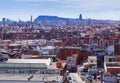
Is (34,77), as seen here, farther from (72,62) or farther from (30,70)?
(72,62)


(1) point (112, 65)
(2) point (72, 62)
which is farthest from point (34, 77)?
(2) point (72, 62)

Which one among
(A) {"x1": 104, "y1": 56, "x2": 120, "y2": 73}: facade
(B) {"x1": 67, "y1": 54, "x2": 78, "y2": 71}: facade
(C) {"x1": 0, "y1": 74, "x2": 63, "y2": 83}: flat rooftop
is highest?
(C) {"x1": 0, "y1": 74, "x2": 63, "y2": 83}: flat rooftop

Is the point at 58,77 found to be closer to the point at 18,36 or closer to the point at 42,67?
the point at 42,67

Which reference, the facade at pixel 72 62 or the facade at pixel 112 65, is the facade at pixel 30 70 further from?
the facade at pixel 72 62

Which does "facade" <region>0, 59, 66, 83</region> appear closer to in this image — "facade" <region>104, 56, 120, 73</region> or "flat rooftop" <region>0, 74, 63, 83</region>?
"flat rooftop" <region>0, 74, 63, 83</region>

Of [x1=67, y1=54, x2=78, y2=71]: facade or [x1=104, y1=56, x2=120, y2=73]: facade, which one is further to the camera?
[x1=67, y1=54, x2=78, y2=71]: facade

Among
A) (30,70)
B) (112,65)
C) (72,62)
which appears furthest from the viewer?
(72,62)

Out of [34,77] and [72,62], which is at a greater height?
[34,77]

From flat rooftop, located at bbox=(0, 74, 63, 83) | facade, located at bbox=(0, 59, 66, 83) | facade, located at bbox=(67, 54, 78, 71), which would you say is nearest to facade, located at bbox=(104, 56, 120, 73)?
facade, located at bbox=(67, 54, 78, 71)

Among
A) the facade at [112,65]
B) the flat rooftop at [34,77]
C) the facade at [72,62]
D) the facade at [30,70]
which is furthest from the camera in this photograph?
the facade at [72,62]

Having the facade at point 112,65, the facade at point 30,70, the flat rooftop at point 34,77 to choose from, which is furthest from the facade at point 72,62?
the flat rooftop at point 34,77

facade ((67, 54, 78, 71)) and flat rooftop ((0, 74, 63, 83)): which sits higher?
flat rooftop ((0, 74, 63, 83))
